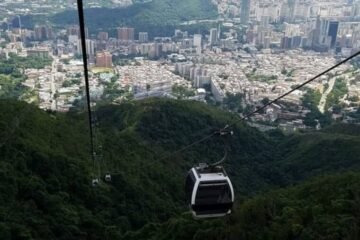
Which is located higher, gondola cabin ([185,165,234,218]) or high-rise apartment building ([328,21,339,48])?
gondola cabin ([185,165,234,218])

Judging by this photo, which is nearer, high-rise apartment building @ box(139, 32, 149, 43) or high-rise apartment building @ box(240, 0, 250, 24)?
high-rise apartment building @ box(139, 32, 149, 43)

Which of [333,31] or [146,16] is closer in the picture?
[333,31]

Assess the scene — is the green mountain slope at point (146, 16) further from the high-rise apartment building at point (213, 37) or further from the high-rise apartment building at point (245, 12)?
the high-rise apartment building at point (213, 37)

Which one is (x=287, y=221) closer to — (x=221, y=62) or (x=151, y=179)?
(x=151, y=179)

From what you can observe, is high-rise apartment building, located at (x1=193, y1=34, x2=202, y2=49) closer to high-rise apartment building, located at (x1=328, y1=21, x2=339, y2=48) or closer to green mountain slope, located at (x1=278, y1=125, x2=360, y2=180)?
high-rise apartment building, located at (x1=328, y1=21, x2=339, y2=48)

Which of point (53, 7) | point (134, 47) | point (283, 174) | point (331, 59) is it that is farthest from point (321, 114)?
point (53, 7)

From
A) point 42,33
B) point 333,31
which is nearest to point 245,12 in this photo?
point 333,31

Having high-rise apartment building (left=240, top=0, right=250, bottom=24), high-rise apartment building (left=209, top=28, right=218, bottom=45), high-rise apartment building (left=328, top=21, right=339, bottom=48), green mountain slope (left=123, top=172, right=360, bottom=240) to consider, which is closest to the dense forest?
green mountain slope (left=123, top=172, right=360, bottom=240)
